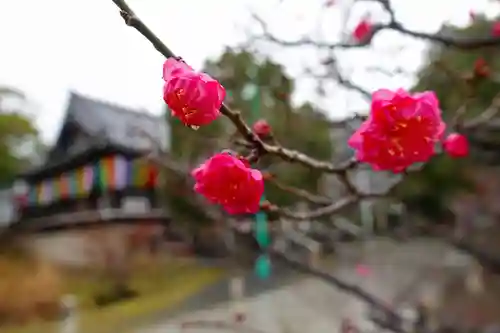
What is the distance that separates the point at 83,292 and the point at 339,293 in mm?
531

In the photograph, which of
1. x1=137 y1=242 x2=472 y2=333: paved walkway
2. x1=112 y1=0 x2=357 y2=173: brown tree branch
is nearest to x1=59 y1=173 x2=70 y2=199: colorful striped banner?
x1=137 y1=242 x2=472 y2=333: paved walkway

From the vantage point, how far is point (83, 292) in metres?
1.04

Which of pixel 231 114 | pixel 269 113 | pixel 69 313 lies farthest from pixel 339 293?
pixel 231 114

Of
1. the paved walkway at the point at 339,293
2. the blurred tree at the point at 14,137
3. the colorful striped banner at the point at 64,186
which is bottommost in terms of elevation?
the paved walkway at the point at 339,293

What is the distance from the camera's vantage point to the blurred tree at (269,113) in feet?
3.20

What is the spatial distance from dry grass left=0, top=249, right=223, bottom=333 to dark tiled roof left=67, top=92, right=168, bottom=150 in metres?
0.24

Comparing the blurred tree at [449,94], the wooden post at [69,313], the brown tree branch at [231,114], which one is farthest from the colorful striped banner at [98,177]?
the brown tree branch at [231,114]

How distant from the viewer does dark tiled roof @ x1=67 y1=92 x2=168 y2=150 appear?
3.60ft

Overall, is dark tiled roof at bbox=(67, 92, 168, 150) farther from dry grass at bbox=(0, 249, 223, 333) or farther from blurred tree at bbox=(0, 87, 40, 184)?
dry grass at bbox=(0, 249, 223, 333)

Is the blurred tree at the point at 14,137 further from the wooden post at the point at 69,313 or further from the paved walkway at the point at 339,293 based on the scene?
the paved walkway at the point at 339,293

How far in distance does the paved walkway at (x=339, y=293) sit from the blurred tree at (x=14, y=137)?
388 millimetres

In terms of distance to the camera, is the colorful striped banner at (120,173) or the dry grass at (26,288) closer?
the dry grass at (26,288)

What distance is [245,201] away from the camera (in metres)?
0.32

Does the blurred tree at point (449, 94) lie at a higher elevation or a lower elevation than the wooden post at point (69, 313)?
higher
